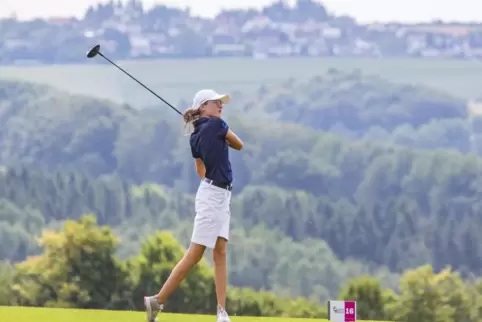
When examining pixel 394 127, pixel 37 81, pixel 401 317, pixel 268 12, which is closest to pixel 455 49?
pixel 394 127

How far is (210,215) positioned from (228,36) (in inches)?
313

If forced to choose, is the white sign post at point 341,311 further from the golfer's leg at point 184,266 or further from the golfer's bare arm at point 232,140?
the golfer's bare arm at point 232,140

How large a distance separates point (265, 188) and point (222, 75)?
1360mm

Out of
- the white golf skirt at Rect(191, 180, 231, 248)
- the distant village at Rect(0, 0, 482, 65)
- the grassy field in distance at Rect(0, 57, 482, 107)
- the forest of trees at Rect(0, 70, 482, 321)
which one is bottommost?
the white golf skirt at Rect(191, 180, 231, 248)

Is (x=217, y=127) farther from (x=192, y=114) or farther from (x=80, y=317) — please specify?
(x=80, y=317)

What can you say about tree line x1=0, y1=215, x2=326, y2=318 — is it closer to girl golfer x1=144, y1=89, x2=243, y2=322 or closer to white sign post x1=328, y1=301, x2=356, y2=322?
white sign post x1=328, y1=301, x2=356, y2=322

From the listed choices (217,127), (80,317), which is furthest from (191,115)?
(80,317)

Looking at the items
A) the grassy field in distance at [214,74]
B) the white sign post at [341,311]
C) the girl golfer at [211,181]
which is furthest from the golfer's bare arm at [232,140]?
the grassy field in distance at [214,74]

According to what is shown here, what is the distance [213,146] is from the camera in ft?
20.2

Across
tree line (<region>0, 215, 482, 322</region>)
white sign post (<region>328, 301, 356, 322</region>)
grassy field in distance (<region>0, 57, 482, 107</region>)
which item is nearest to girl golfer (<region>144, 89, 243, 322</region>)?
white sign post (<region>328, 301, 356, 322</region>)

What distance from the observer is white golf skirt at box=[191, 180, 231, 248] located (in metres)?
6.19

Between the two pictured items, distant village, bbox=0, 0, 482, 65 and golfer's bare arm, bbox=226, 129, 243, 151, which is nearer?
golfer's bare arm, bbox=226, 129, 243, 151

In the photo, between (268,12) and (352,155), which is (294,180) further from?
(268,12)

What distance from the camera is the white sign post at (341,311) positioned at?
6477 millimetres
